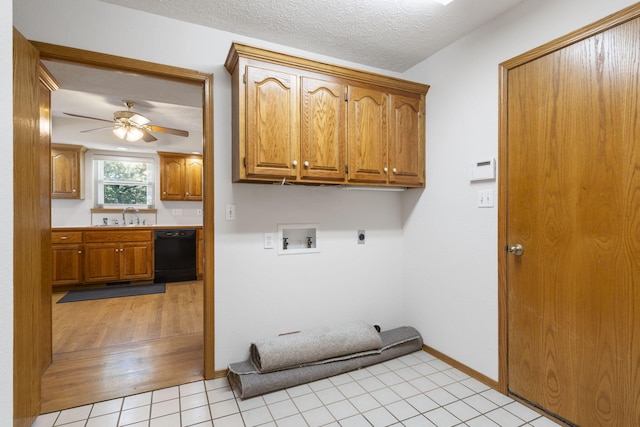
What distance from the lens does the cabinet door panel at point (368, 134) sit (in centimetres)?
231

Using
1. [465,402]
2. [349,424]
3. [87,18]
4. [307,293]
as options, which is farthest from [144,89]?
[465,402]

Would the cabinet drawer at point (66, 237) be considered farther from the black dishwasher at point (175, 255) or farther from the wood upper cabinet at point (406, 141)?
the wood upper cabinet at point (406, 141)

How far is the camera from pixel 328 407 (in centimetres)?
188

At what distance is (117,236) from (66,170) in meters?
1.39

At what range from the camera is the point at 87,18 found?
191cm

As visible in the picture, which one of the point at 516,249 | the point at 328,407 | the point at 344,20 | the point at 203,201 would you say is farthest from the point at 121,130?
the point at 516,249

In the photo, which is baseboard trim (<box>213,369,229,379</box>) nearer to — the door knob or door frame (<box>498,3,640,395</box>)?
door frame (<box>498,3,640,395</box>)

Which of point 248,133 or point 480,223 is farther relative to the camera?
point 480,223

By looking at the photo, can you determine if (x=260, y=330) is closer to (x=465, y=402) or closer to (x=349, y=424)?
(x=349, y=424)

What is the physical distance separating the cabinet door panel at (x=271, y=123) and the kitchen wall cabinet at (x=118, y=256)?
381cm

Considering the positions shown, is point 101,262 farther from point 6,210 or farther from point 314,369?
point 6,210

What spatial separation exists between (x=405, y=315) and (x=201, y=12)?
114 inches

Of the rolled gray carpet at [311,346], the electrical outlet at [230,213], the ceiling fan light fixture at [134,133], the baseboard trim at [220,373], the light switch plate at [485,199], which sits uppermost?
the ceiling fan light fixture at [134,133]

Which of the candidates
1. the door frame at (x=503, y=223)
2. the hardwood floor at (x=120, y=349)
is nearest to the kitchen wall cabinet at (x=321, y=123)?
the door frame at (x=503, y=223)
